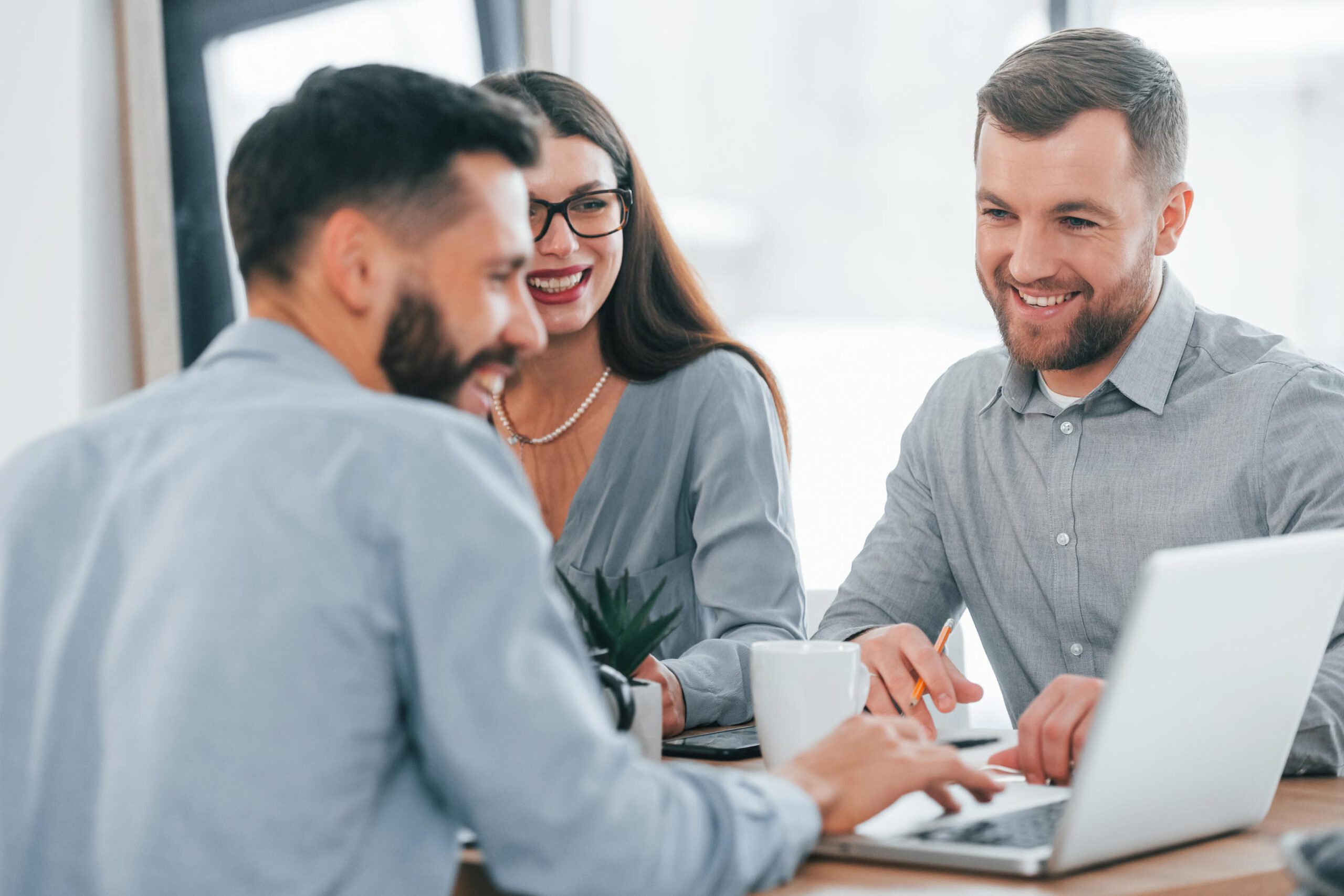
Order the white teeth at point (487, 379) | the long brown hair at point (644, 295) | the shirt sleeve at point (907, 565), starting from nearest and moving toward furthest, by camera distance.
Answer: the white teeth at point (487, 379)
the shirt sleeve at point (907, 565)
the long brown hair at point (644, 295)

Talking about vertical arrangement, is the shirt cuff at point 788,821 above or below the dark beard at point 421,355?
below

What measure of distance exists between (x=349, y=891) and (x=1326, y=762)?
3.22ft

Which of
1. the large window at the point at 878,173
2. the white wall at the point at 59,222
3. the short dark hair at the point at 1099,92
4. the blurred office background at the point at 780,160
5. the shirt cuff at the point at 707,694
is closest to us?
the shirt cuff at the point at 707,694

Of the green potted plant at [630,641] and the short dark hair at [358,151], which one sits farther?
the green potted plant at [630,641]

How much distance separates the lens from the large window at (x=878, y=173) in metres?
3.58

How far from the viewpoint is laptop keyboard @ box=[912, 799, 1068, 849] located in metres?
1.00

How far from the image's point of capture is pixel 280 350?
963 millimetres

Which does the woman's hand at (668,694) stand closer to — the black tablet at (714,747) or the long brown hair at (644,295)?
the black tablet at (714,747)

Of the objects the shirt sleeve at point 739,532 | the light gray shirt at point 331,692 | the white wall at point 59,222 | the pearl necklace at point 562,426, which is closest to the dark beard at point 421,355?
the light gray shirt at point 331,692

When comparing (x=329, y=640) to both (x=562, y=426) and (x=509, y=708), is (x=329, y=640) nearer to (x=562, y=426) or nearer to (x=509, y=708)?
(x=509, y=708)

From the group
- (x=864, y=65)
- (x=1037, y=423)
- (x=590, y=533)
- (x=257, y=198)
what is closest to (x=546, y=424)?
(x=590, y=533)

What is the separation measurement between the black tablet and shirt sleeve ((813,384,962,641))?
13.2 inches

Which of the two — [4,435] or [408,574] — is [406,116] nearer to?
[408,574]

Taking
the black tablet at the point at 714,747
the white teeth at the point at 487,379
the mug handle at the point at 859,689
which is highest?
the white teeth at the point at 487,379
